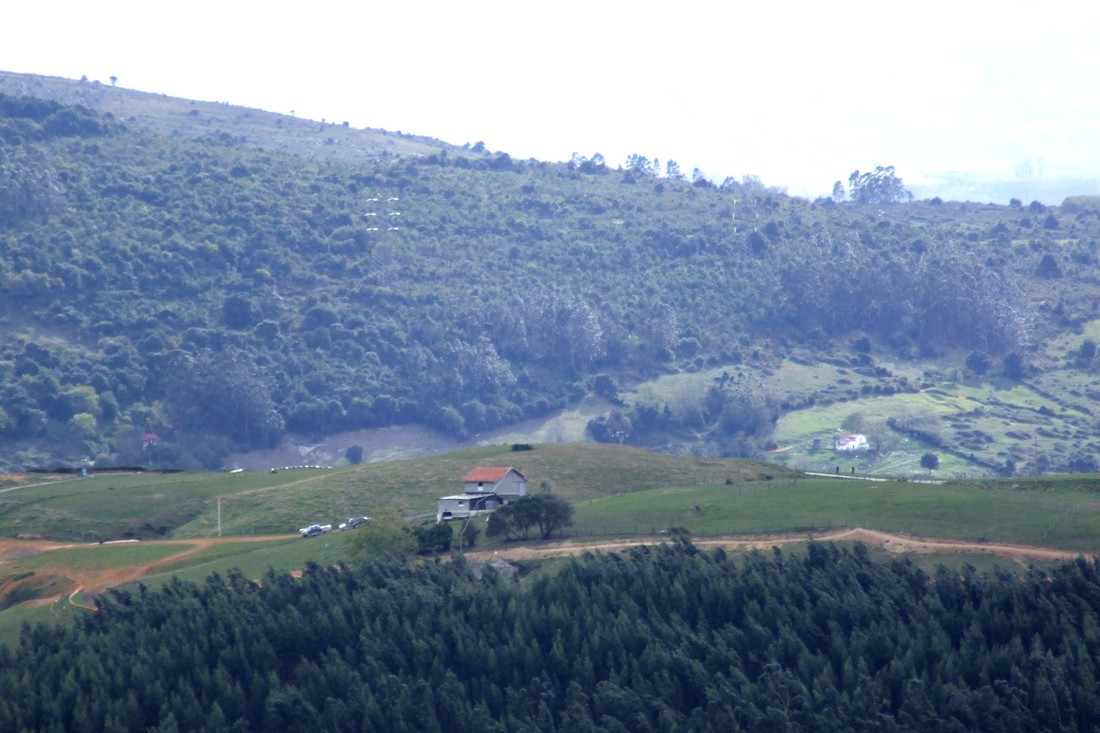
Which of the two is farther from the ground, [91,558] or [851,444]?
[91,558]

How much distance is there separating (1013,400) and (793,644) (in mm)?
142938

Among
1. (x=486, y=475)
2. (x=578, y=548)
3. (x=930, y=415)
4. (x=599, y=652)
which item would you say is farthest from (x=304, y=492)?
(x=930, y=415)

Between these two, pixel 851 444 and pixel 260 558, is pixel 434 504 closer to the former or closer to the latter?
pixel 260 558

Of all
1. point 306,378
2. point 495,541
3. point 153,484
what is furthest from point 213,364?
point 495,541

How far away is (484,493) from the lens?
89500mm

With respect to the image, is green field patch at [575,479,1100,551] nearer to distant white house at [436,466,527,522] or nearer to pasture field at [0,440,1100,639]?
pasture field at [0,440,1100,639]

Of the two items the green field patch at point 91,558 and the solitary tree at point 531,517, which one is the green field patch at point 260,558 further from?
the solitary tree at point 531,517

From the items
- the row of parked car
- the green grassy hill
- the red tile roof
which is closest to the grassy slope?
Answer: the green grassy hill

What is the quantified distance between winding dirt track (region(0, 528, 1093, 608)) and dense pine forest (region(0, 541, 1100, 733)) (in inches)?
132

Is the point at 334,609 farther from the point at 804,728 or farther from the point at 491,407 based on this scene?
the point at 491,407

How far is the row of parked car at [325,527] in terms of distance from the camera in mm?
86750

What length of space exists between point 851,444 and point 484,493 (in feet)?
290

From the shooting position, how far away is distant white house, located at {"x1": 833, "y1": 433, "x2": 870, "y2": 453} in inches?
6599

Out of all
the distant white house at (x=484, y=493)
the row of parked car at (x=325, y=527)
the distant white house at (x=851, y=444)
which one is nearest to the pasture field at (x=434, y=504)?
the row of parked car at (x=325, y=527)
